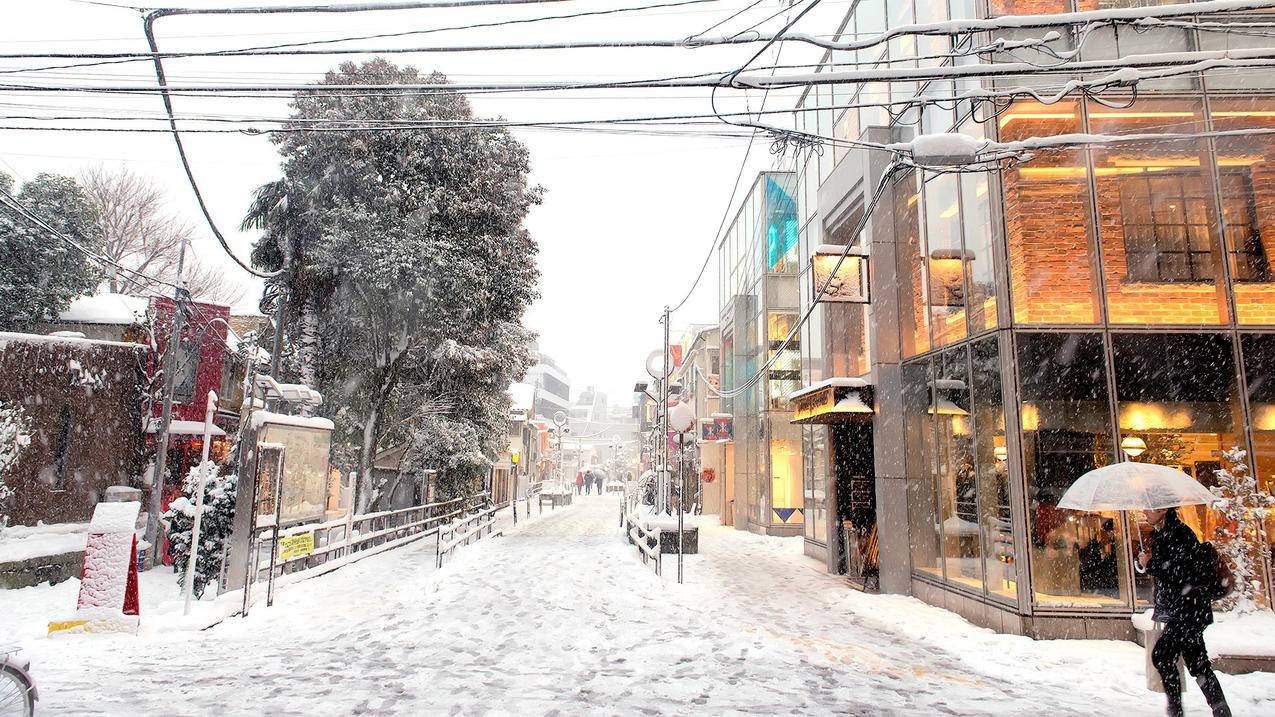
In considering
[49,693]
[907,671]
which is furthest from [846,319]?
[49,693]

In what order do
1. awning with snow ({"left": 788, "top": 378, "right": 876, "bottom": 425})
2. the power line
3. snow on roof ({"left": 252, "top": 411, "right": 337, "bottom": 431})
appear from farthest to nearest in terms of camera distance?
awning with snow ({"left": 788, "top": 378, "right": 876, "bottom": 425}) → the power line → snow on roof ({"left": 252, "top": 411, "right": 337, "bottom": 431})

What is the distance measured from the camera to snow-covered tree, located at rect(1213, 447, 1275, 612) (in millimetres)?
8133

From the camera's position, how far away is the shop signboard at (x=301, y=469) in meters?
10.8

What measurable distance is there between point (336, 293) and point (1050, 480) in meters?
17.8

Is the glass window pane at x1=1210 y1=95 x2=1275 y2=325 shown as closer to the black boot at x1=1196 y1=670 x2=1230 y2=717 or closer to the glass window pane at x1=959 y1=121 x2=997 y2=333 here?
the glass window pane at x1=959 y1=121 x2=997 y2=333

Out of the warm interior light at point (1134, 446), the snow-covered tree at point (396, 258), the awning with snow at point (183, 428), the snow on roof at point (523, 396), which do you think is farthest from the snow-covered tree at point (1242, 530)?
the snow on roof at point (523, 396)

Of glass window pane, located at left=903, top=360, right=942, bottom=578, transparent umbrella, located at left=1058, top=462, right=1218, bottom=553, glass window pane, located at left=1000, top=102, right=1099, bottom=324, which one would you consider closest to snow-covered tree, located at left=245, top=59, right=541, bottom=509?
glass window pane, located at left=903, top=360, right=942, bottom=578

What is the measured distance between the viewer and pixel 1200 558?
575 centimetres

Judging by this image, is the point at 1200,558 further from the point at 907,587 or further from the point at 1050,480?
the point at 907,587

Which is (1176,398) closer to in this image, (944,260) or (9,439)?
(944,260)

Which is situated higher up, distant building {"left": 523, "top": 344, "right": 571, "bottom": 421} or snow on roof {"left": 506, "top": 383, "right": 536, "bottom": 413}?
distant building {"left": 523, "top": 344, "right": 571, "bottom": 421}

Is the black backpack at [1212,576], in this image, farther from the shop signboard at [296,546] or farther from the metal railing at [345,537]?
the shop signboard at [296,546]

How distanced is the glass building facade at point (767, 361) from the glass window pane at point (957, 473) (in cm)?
1075

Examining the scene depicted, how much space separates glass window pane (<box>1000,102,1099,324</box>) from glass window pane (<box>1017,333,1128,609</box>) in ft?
1.64
